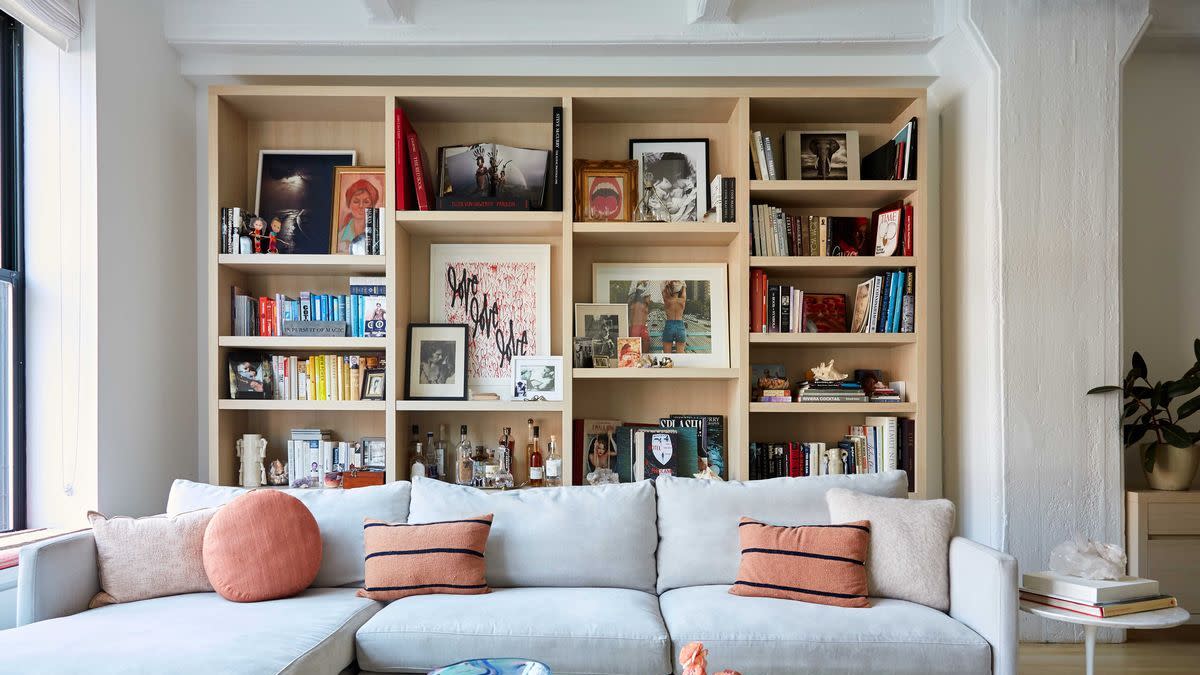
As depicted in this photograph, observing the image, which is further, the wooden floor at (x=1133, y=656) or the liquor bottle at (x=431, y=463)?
the liquor bottle at (x=431, y=463)

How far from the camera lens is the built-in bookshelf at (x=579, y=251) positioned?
11.2ft

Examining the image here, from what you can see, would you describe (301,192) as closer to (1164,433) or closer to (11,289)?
(11,289)

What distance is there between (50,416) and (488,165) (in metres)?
1.94

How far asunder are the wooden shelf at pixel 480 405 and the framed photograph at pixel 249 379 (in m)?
0.61

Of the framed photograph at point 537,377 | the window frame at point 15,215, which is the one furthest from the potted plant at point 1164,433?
the window frame at point 15,215

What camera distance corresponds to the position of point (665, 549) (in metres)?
2.80

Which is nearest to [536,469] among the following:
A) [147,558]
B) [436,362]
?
[436,362]

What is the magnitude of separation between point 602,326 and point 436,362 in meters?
0.76

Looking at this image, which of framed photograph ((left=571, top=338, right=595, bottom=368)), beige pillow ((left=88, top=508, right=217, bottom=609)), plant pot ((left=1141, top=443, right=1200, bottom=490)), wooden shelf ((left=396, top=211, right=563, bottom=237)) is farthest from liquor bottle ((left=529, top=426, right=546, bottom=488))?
plant pot ((left=1141, top=443, right=1200, bottom=490))

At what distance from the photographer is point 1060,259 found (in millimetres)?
3283

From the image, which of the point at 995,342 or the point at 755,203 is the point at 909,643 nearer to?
the point at 995,342

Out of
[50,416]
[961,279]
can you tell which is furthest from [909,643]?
[50,416]

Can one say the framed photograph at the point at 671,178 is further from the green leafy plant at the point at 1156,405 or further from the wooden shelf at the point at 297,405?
the green leafy plant at the point at 1156,405

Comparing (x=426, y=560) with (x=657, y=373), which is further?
(x=657, y=373)
